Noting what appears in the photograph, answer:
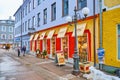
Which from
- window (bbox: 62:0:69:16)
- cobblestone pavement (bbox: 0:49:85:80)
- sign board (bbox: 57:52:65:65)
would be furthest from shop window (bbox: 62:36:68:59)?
sign board (bbox: 57:52:65:65)

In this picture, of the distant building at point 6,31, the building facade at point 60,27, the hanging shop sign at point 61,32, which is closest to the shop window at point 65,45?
the building facade at point 60,27

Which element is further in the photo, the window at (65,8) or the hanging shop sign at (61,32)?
the window at (65,8)

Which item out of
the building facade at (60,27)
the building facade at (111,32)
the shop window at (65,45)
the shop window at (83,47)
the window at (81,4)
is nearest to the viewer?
the building facade at (111,32)

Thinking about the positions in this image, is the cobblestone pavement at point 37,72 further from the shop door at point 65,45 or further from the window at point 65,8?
the window at point 65,8

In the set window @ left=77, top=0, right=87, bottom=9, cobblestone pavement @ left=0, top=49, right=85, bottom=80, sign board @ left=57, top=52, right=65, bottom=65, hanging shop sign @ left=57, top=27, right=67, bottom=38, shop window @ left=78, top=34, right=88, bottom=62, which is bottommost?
cobblestone pavement @ left=0, top=49, right=85, bottom=80

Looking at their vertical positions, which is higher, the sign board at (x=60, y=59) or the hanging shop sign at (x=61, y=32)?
the hanging shop sign at (x=61, y=32)

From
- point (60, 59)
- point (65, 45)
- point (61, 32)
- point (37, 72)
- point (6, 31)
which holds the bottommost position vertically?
point (37, 72)

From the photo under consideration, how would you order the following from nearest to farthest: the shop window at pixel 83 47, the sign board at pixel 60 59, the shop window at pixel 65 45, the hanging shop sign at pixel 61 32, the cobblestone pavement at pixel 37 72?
1. the cobblestone pavement at pixel 37 72
2. the shop window at pixel 83 47
3. the sign board at pixel 60 59
4. the hanging shop sign at pixel 61 32
5. the shop window at pixel 65 45

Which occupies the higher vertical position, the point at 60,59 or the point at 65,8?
the point at 65,8

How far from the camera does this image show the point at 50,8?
27.5 meters

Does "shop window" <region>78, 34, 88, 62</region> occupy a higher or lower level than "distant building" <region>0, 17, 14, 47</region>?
lower

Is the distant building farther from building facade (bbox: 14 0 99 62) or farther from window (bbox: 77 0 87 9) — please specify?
window (bbox: 77 0 87 9)

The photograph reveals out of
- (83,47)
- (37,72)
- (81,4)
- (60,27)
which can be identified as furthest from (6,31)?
(37,72)

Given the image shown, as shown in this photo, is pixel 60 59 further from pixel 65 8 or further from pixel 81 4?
pixel 65 8
